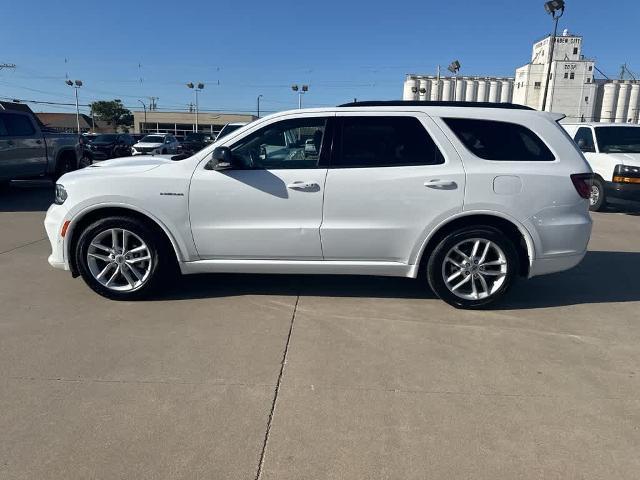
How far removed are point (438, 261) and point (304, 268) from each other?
120 cm

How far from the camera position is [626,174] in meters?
9.70

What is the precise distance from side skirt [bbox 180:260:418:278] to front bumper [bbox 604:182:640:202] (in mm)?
7563

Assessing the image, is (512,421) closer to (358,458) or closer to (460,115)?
(358,458)

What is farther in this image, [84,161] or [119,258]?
[84,161]

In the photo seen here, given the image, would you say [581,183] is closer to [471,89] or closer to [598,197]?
[598,197]

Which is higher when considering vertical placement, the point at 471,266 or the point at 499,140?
the point at 499,140

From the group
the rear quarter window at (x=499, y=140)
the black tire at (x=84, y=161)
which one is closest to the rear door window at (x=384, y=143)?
the rear quarter window at (x=499, y=140)

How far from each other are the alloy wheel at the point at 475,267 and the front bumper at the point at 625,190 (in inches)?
279

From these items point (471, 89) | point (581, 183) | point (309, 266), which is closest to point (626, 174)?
point (581, 183)

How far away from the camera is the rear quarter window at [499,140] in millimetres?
4309

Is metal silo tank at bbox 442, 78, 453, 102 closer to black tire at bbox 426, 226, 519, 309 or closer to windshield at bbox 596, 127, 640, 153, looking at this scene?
windshield at bbox 596, 127, 640, 153

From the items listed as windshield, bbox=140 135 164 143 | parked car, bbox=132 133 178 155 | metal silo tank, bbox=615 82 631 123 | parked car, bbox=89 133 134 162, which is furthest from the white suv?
metal silo tank, bbox=615 82 631 123

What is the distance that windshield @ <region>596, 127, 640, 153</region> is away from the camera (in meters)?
10.5

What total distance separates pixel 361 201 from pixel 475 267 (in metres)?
1.19
